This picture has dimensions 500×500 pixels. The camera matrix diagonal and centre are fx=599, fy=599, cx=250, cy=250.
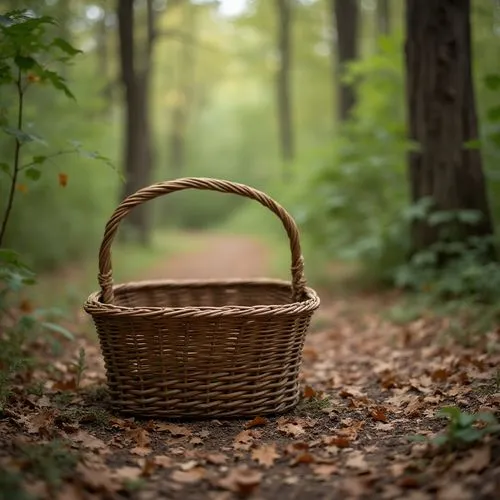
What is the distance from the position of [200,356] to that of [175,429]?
36 centimetres

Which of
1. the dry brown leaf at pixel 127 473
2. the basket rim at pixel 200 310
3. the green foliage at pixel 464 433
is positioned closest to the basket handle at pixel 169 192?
the basket rim at pixel 200 310

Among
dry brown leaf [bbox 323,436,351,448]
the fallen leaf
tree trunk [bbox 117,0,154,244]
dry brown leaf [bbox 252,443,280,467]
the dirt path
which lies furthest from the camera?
tree trunk [bbox 117,0,154,244]

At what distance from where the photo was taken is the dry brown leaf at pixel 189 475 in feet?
7.48

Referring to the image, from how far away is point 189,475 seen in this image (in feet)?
7.60

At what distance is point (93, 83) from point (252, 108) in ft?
65.6

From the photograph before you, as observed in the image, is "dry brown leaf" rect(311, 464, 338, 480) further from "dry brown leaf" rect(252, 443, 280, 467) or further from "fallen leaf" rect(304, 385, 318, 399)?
"fallen leaf" rect(304, 385, 318, 399)

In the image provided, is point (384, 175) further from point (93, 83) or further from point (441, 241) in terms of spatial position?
point (93, 83)

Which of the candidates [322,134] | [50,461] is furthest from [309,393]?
[322,134]

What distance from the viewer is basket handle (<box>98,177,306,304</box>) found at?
2957mm

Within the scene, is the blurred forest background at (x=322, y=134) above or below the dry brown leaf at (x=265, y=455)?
above

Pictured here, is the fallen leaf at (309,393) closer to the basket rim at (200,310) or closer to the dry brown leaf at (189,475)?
the basket rim at (200,310)

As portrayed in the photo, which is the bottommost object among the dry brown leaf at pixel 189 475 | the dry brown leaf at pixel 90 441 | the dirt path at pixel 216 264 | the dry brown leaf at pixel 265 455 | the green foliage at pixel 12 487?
the dirt path at pixel 216 264

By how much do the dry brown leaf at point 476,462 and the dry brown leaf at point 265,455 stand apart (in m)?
0.73

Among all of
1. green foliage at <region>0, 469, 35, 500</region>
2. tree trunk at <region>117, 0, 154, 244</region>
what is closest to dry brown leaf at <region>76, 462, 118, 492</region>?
green foliage at <region>0, 469, 35, 500</region>
